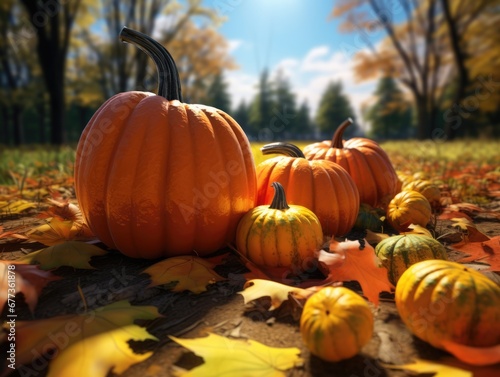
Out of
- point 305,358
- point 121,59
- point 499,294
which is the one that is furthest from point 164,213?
point 121,59

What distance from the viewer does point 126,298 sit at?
1512 millimetres

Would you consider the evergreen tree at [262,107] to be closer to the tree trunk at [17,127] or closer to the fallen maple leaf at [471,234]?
the tree trunk at [17,127]

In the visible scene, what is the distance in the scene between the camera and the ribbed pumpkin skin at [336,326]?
1.11m

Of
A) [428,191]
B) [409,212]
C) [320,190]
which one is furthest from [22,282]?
[428,191]

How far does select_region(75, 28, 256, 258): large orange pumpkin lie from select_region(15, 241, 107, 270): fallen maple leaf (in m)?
0.16

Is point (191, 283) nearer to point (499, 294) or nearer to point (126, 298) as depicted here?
point (126, 298)

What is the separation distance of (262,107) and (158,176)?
151ft

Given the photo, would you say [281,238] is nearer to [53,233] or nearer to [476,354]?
[476,354]

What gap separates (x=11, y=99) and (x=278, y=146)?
24.3m

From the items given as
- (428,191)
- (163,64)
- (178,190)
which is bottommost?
(428,191)

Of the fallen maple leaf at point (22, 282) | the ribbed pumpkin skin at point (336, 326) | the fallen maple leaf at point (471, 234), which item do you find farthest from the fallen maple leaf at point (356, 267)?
the fallen maple leaf at point (22, 282)

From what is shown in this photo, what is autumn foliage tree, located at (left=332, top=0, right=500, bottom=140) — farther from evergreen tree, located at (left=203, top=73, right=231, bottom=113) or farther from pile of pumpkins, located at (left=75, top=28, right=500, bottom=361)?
evergreen tree, located at (left=203, top=73, right=231, bottom=113)

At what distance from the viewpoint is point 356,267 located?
5.17 ft

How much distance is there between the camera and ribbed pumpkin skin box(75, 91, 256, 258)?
182 cm
